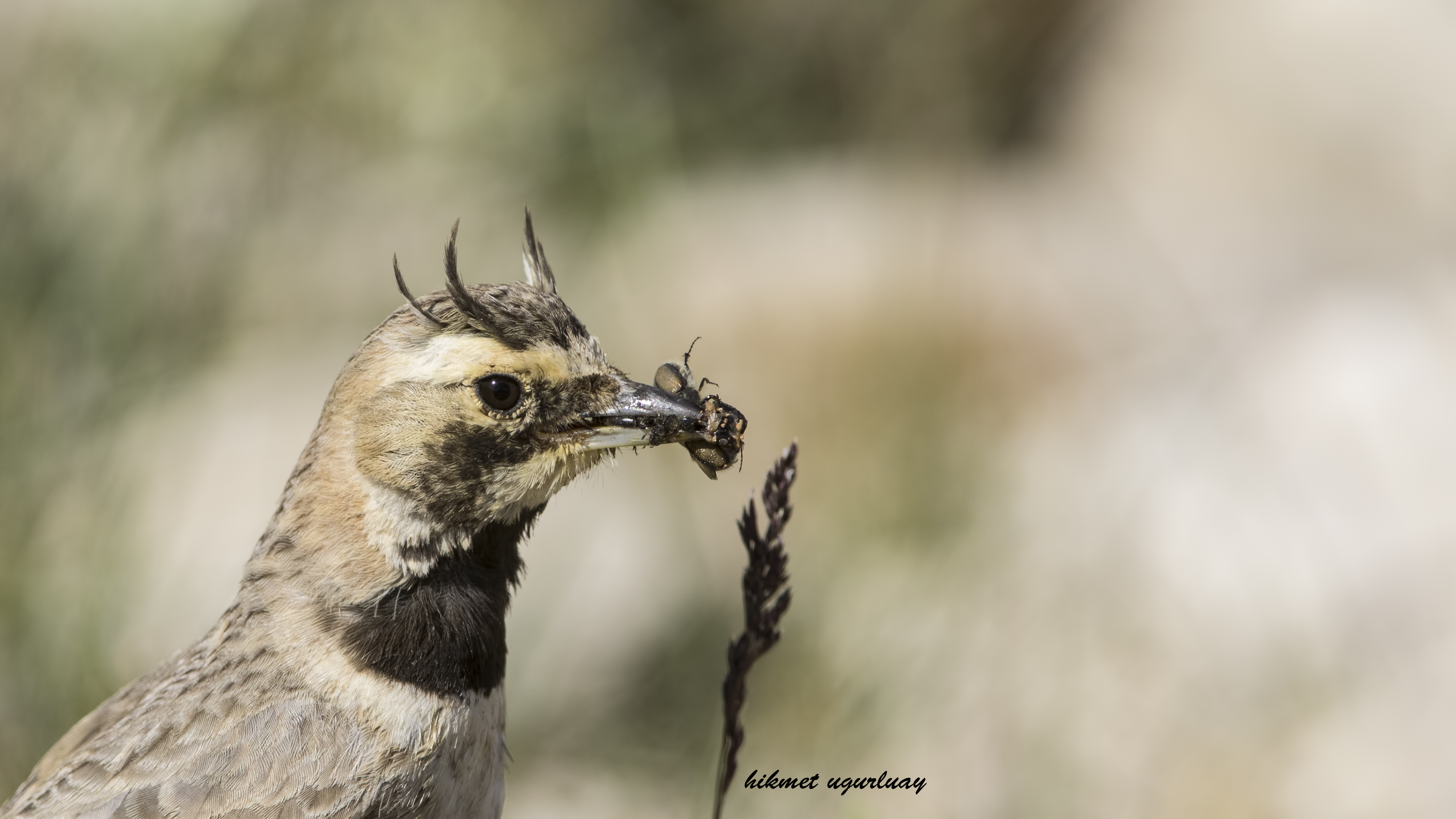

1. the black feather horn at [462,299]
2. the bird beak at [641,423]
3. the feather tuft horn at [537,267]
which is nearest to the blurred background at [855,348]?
the bird beak at [641,423]

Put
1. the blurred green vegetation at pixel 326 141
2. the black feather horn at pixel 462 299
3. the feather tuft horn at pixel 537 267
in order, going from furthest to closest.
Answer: the blurred green vegetation at pixel 326 141 < the feather tuft horn at pixel 537 267 < the black feather horn at pixel 462 299

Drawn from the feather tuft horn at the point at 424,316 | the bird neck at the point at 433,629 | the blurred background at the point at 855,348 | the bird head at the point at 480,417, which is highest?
the blurred background at the point at 855,348

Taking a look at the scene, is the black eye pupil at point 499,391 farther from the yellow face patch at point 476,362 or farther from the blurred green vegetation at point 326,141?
the blurred green vegetation at point 326,141

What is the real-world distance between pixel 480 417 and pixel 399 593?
46 centimetres

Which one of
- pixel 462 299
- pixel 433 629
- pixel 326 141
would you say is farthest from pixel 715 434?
pixel 326 141

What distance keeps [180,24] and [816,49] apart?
4096 millimetres

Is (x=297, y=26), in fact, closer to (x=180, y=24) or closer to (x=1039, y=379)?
(x=180, y=24)

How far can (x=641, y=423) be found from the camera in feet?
9.98

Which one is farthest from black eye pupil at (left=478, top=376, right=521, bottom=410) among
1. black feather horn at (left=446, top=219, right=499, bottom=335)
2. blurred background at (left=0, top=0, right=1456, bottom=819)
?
blurred background at (left=0, top=0, right=1456, bottom=819)

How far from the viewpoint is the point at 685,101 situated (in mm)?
8984

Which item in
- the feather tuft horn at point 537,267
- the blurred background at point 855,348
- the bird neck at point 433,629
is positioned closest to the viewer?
the bird neck at point 433,629

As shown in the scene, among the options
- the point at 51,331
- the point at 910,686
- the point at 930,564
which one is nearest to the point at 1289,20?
the point at 930,564

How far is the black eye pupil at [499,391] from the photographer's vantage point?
2.98m

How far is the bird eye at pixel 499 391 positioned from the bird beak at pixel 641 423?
16 cm
